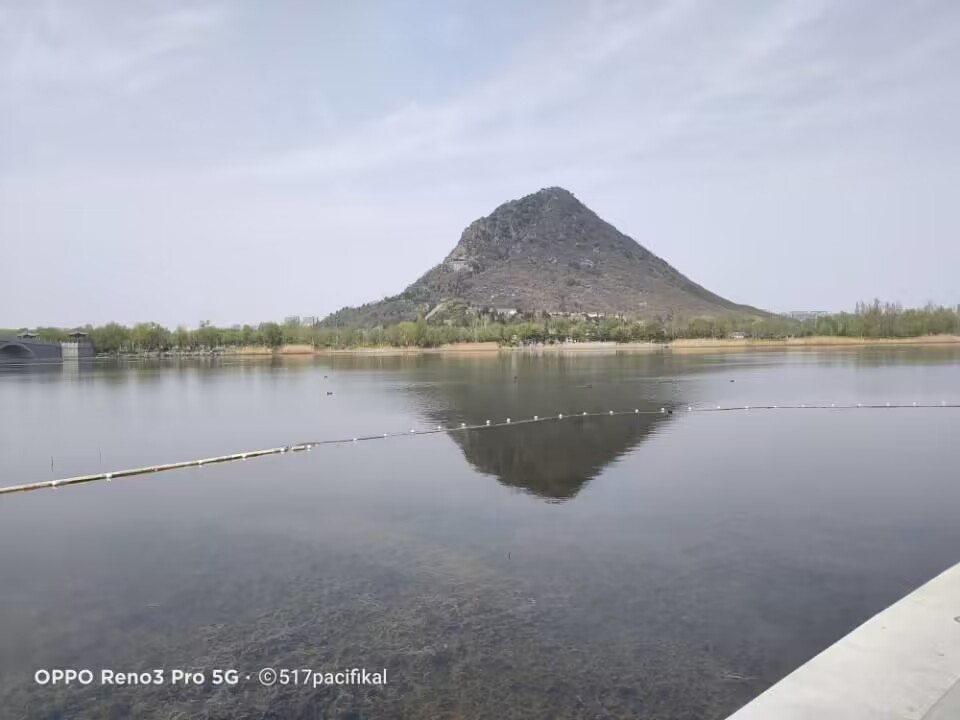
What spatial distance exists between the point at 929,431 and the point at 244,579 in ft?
118

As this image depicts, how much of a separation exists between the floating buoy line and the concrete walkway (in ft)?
90.0

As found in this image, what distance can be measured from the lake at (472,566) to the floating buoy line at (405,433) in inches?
39.9

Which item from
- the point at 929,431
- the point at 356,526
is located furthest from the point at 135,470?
the point at 929,431

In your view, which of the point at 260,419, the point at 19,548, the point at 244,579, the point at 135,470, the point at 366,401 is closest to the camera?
the point at 244,579

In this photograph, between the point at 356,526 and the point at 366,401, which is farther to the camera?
the point at 366,401

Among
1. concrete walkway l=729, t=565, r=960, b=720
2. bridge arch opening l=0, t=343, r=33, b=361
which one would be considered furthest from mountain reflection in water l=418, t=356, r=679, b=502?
bridge arch opening l=0, t=343, r=33, b=361

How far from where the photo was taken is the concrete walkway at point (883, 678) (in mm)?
7664

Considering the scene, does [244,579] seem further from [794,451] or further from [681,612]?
[794,451]

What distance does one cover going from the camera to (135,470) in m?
29.0

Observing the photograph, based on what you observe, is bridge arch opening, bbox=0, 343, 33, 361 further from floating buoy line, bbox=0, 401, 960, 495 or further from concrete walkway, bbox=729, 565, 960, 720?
concrete walkway, bbox=729, 565, 960, 720

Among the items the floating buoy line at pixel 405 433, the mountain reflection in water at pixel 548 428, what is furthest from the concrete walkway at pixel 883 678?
the floating buoy line at pixel 405 433

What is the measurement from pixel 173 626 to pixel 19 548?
342 inches

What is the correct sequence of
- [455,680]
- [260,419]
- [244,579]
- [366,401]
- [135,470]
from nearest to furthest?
[455,680]
[244,579]
[135,470]
[260,419]
[366,401]

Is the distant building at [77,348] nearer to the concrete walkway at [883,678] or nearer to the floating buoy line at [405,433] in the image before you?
the floating buoy line at [405,433]
